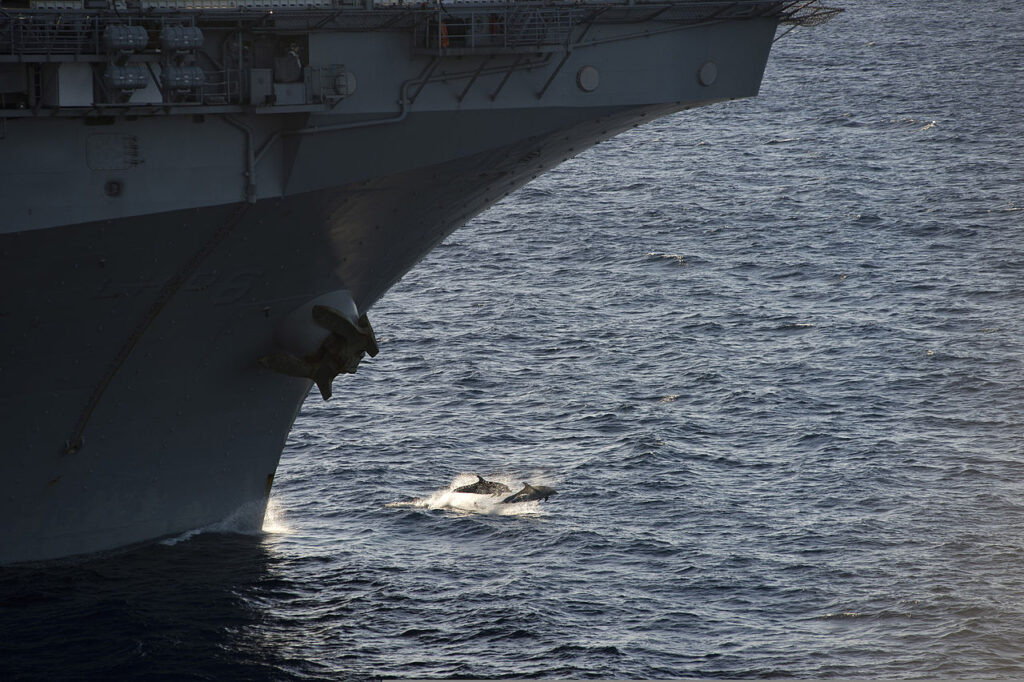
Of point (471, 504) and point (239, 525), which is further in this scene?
point (471, 504)

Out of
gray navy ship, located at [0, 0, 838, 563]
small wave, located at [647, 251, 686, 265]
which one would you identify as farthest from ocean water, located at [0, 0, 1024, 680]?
gray navy ship, located at [0, 0, 838, 563]

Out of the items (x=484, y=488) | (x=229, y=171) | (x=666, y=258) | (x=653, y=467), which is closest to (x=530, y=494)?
(x=484, y=488)

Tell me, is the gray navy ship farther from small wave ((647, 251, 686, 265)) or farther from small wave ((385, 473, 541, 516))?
small wave ((647, 251, 686, 265))

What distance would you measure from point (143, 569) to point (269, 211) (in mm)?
9134

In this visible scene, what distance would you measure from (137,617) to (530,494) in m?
13.9

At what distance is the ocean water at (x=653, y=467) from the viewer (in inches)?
1099

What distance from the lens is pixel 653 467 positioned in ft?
136

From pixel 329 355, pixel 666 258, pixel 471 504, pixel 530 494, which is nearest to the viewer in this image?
pixel 329 355

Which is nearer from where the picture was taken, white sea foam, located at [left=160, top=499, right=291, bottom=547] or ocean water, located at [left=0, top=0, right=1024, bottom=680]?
Answer: ocean water, located at [left=0, top=0, right=1024, bottom=680]

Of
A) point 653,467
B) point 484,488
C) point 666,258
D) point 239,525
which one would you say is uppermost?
point 666,258

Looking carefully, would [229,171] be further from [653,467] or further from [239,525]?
[653,467]

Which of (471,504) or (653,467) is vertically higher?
(471,504)

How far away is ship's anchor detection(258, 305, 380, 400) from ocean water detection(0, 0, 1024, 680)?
5.41 meters

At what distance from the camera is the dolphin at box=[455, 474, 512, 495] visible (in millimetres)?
38125
